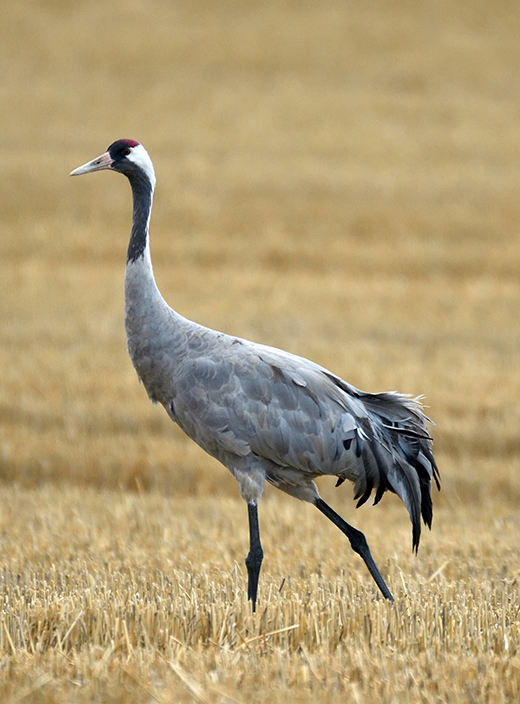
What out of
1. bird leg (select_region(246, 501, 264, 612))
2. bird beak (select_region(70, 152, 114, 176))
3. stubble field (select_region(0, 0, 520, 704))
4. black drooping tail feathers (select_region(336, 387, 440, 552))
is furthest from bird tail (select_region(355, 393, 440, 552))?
bird beak (select_region(70, 152, 114, 176))

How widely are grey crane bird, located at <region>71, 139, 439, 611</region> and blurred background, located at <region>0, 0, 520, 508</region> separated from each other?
152 inches

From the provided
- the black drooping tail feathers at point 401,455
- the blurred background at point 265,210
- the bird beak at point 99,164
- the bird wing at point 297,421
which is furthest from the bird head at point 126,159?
the blurred background at point 265,210

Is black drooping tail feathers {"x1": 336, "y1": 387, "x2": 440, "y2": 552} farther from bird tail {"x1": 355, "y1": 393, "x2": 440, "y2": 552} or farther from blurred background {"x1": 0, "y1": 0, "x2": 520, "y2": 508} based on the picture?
blurred background {"x1": 0, "y1": 0, "x2": 520, "y2": 508}

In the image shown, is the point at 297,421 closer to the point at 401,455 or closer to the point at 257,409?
the point at 257,409

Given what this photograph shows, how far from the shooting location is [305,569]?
6789mm

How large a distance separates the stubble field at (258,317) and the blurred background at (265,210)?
7 centimetres

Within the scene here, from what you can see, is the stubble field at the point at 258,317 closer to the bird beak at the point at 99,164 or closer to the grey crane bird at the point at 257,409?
the grey crane bird at the point at 257,409

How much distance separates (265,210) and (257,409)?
18.3 m

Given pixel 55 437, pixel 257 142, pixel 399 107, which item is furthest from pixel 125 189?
pixel 55 437

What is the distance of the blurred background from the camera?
11.5 metres

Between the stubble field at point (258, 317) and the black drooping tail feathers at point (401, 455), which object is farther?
the black drooping tail feathers at point (401, 455)

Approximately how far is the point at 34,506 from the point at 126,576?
9.15 ft

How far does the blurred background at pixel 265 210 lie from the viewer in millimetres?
11461

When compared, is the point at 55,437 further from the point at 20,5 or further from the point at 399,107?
the point at 20,5
